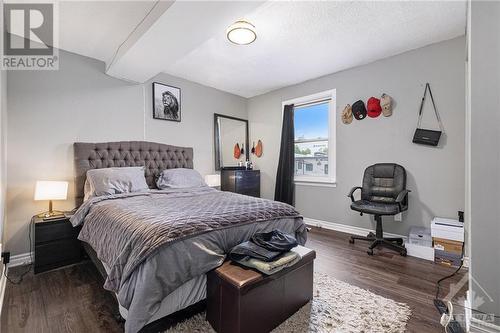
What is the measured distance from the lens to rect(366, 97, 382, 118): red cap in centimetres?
326

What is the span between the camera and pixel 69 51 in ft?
9.43

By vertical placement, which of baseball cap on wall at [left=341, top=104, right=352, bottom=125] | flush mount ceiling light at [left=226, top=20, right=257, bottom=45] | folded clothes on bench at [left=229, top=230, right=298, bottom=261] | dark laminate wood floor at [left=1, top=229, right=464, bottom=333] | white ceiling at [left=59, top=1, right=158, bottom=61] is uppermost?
white ceiling at [left=59, top=1, right=158, bottom=61]

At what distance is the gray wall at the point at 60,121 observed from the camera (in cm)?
252

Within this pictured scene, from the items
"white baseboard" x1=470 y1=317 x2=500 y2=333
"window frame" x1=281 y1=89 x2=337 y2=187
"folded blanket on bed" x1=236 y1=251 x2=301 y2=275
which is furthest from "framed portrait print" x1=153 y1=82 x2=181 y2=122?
"white baseboard" x1=470 y1=317 x2=500 y2=333

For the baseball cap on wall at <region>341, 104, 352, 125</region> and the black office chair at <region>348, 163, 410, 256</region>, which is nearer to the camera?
the black office chair at <region>348, 163, 410, 256</region>

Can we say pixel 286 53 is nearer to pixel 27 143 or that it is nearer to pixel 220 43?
pixel 220 43

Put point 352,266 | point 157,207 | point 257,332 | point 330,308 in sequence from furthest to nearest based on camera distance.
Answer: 1. point 352,266
2. point 157,207
3. point 330,308
4. point 257,332

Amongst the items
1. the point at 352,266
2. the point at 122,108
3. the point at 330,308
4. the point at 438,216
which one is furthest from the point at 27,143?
the point at 438,216

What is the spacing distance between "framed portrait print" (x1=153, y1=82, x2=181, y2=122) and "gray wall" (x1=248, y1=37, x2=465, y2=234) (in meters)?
2.23

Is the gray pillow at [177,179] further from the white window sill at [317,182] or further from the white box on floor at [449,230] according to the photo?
the white box on floor at [449,230]

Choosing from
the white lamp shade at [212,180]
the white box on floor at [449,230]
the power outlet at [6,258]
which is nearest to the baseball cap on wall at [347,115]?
the white box on floor at [449,230]

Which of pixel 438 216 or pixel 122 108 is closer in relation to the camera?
pixel 438 216

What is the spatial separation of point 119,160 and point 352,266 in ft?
10.6

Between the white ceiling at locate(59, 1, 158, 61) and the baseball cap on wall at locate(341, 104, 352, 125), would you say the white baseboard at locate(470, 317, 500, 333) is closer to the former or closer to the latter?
the baseball cap on wall at locate(341, 104, 352, 125)
